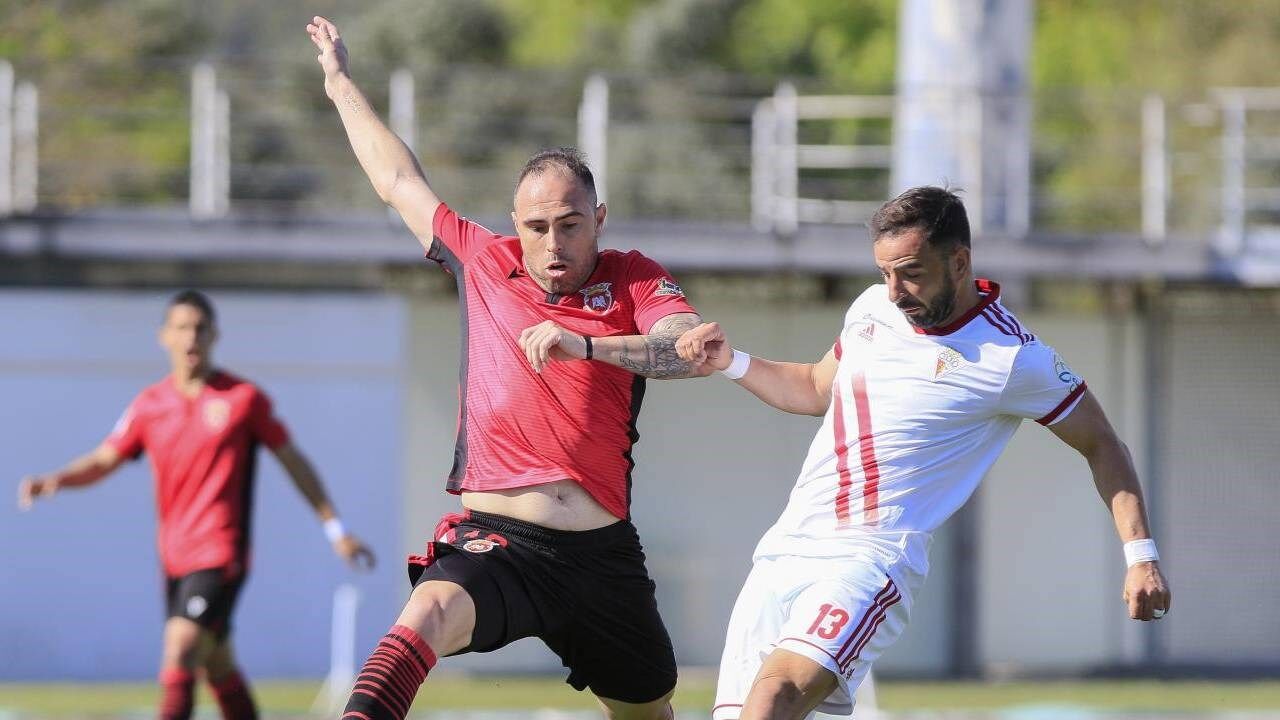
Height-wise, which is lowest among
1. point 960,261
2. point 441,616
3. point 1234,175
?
point 441,616

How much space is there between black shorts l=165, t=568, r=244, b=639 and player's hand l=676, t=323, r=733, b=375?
387 centimetres

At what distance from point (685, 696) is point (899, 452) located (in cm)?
889

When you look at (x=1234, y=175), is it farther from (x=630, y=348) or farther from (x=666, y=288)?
(x=630, y=348)

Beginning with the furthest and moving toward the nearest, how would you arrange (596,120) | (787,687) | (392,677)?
(596,120) < (787,687) < (392,677)

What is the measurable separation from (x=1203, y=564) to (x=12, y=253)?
1072cm

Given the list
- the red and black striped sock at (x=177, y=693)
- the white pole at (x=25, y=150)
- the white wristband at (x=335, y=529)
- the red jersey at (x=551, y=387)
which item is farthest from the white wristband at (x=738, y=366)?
the white pole at (x=25, y=150)

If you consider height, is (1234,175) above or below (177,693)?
above

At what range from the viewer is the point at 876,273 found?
1630cm

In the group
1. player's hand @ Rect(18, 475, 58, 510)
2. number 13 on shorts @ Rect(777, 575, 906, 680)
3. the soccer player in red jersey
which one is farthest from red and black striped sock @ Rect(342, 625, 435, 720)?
player's hand @ Rect(18, 475, 58, 510)

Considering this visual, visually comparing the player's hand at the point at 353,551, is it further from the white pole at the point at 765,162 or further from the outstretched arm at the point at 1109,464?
the white pole at the point at 765,162

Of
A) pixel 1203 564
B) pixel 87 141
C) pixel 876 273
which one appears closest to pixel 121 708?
pixel 876 273

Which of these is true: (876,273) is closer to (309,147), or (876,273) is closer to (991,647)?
(991,647)

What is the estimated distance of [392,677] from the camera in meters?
5.31

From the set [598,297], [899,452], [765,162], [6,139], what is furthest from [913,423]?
[6,139]
